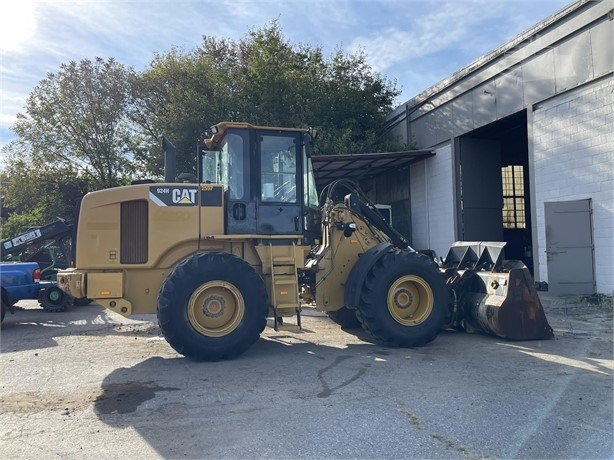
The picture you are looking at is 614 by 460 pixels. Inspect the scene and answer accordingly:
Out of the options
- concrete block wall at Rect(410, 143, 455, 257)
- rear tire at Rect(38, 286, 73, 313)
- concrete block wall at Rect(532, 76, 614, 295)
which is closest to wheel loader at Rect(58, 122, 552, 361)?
concrete block wall at Rect(532, 76, 614, 295)

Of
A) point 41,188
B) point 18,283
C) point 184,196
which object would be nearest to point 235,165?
point 184,196

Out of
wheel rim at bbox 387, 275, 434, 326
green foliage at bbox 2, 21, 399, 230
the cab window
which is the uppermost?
green foliage at bbox 2, 21, 399, 230

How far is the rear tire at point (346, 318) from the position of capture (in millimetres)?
8609

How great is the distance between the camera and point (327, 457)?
143 inches

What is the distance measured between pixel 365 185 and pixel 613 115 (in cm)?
1227

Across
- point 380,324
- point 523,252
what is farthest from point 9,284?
point 523,252

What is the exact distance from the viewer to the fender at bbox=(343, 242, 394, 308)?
707cm

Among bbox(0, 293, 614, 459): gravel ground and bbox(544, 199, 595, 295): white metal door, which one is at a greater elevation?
bbox(544, 199, 595, 295): white metal door

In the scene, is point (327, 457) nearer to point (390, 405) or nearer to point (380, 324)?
point (390, 405)

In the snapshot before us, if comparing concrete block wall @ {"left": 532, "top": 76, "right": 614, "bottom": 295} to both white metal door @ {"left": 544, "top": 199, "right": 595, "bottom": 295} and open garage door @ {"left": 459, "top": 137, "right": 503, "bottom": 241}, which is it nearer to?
white metal door @ {"left": 544, "top": 199, "right": 595, "bottom": 295}

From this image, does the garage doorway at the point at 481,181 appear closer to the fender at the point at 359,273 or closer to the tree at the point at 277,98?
the tree at the point at 277,98

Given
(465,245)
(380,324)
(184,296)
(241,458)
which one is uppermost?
(465,245)

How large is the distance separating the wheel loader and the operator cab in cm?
1

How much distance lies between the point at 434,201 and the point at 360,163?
312 centimetres
